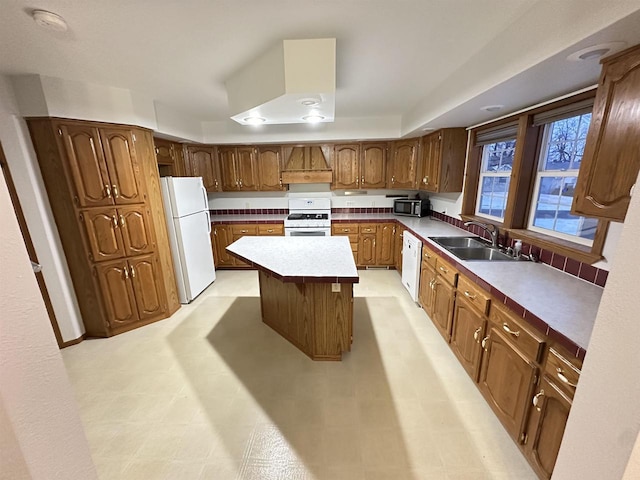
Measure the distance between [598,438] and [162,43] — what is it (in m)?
2.61

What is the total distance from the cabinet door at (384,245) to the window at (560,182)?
6.71ft

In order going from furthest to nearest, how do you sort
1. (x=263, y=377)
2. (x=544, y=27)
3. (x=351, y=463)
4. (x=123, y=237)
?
(x=123, y=237)
(x=263, y=377)
(x=351, y=463)
(x=544, y=27)

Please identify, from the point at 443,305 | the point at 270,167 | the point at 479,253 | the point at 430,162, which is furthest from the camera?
the point at 270,167

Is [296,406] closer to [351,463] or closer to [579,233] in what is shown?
[351,463]

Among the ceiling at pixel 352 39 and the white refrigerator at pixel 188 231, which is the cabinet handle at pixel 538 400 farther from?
the white refrigerator at pixel 188 231

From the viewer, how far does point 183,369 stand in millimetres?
2213

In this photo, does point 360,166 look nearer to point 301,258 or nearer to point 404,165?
point 404,165

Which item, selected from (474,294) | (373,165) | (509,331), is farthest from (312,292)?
(373,165)

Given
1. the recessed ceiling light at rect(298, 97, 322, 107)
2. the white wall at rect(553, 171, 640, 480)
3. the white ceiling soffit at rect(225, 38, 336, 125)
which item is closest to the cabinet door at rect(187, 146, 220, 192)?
the white ceiling soffit at rect(225, 38, 336, 125)

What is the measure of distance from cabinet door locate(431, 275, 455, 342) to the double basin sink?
306mm

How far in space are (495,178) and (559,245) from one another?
49.0 inches

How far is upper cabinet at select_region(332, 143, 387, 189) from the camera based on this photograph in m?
4.19

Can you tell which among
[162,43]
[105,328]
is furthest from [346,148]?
[105,328]

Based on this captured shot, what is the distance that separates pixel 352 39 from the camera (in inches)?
65.8
